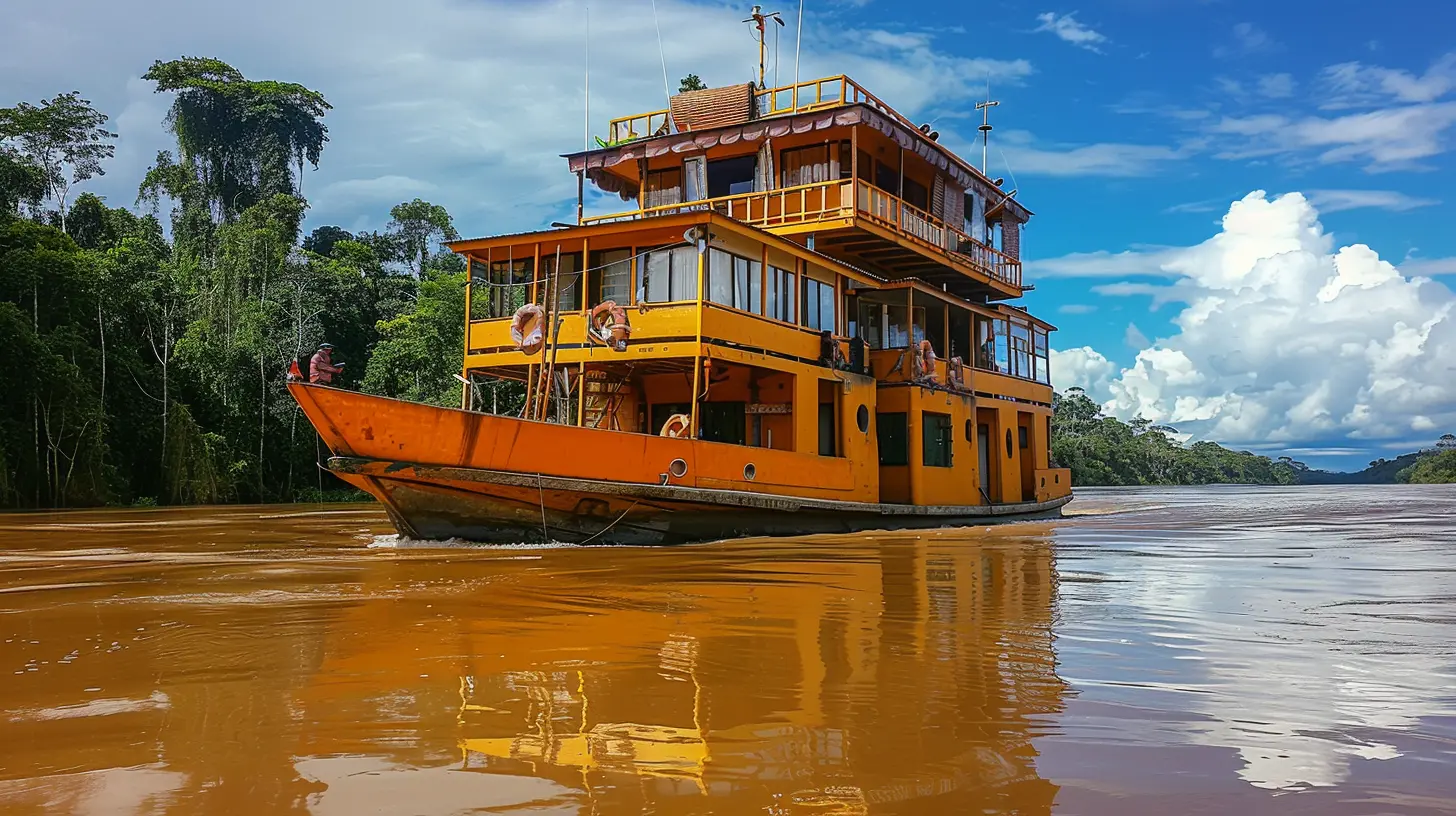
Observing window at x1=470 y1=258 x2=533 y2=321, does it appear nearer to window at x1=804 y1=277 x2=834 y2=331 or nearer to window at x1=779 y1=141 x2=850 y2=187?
window at x1=804 y1=277 x2=834 y2=331

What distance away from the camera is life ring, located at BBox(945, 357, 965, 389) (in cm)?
1669

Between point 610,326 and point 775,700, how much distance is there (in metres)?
9.05

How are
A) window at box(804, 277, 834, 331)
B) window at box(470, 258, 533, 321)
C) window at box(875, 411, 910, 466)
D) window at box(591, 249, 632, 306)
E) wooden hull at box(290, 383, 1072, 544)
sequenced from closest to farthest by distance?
wooden hull at box(290, 383, 1072, 544) → window at box(591, 249, 632, 306) → window at box(470, 258, 533, 321) → window at box(804, 277, 834, 331) → window at box(875, 411, 910, 466)

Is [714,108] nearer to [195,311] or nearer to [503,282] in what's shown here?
[503,282]

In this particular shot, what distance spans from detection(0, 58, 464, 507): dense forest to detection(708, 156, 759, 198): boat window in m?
15.2

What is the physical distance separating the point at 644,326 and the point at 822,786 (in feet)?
33.1

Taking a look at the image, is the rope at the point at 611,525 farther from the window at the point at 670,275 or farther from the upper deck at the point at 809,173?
the upper deck at the point at 809,173

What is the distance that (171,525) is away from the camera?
16172mm

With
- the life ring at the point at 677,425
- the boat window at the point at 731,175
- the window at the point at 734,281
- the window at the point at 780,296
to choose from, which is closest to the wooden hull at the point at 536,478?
the life ring at the point at 677,425

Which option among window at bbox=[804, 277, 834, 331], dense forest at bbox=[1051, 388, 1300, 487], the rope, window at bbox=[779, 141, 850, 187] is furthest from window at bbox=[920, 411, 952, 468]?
dense forest at bbox=[1051, 388, 1300, 487]

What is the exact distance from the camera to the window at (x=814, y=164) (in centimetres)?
1641

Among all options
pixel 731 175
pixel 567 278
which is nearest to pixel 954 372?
pixel 731 175

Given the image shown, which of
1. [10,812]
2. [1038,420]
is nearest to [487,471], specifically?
[10,812]

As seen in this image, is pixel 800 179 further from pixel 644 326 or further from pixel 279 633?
pixel 279 633
